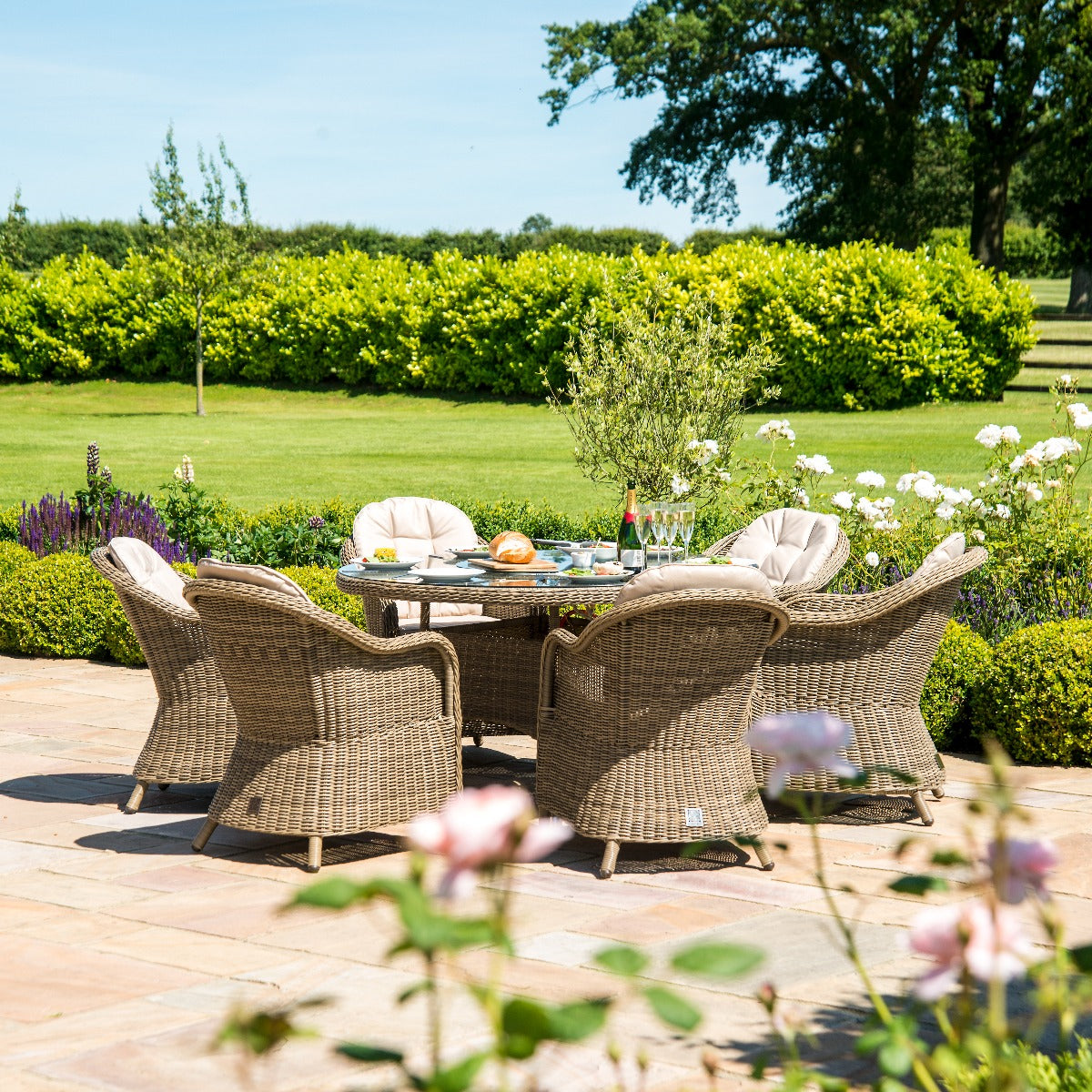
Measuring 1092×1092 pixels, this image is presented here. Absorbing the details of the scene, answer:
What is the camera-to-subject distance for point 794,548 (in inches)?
221

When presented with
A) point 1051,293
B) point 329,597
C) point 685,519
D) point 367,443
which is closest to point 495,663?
point 685,519

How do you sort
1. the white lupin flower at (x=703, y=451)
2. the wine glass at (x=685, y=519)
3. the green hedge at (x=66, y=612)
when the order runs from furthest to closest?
the white lupin flower at (x=703, y=451) → the green hedge at (x=66, y=612) → the wine glass at (x=685, y=519)

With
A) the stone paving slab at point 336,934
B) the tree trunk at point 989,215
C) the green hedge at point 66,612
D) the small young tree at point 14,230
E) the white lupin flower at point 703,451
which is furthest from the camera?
the small young tree at point 14,230

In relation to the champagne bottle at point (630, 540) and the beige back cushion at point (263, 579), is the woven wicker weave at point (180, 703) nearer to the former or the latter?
the beige back cushion at point (263, 579)

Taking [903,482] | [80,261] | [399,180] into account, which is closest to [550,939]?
[903,482]

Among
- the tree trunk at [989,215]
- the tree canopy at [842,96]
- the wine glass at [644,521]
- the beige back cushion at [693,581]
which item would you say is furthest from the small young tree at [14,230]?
the beige back cushion at [693,581]

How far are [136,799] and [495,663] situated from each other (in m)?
1.59

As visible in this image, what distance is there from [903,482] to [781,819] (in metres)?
2.53

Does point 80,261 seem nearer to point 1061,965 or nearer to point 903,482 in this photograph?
point 903,482

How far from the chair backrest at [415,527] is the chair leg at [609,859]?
2.37m

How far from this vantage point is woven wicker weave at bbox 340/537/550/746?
5645mm

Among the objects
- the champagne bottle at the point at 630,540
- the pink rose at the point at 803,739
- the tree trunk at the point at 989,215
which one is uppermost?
the tree trunk at the point at 989,215

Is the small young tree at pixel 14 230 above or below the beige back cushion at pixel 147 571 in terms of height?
above

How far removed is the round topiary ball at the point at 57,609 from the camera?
7492 millimetres
